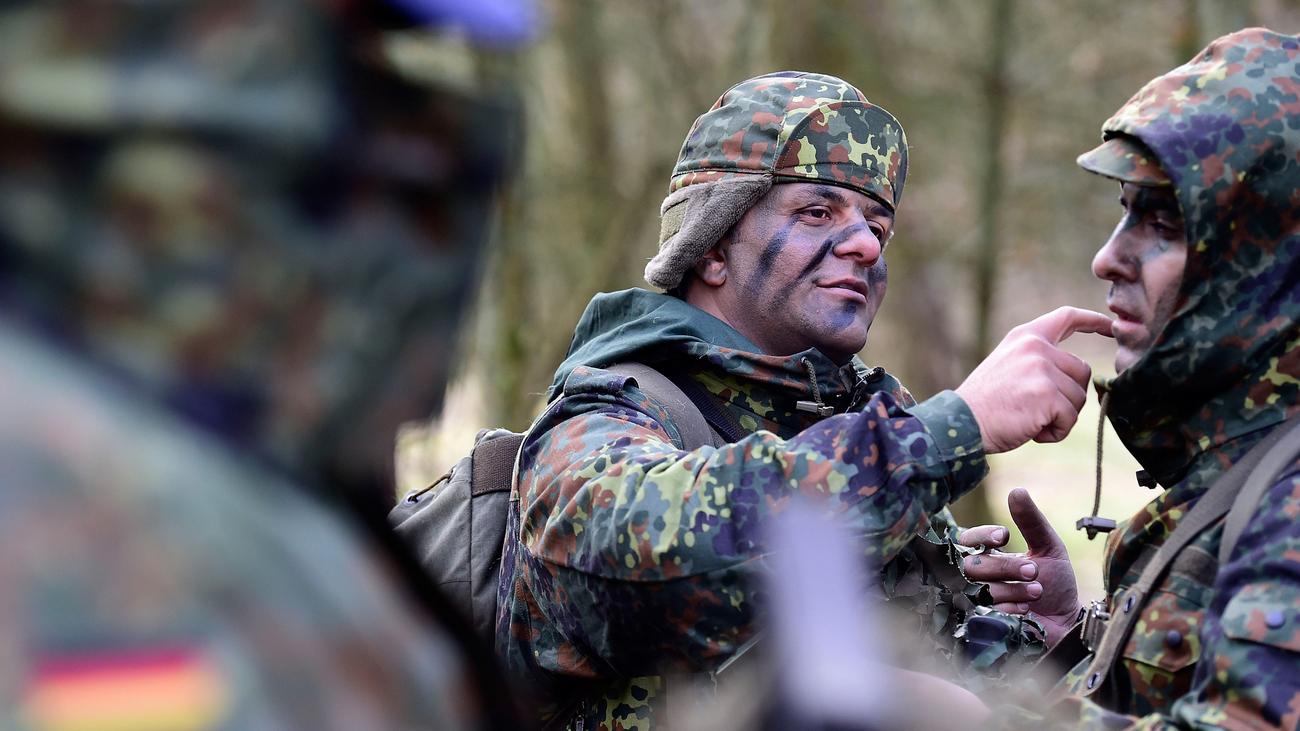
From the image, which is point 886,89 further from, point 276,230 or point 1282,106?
point 276,230

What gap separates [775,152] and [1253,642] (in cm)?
200

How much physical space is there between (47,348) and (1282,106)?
2.42 meters

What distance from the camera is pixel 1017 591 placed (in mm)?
3473

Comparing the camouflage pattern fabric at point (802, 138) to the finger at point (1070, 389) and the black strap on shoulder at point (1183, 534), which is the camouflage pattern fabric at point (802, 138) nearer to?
the finger at point (1070, 389)

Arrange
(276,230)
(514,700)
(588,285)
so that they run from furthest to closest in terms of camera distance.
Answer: (588,285) → (514,700) → (276,230)

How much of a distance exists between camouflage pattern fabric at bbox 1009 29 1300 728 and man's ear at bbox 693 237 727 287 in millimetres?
1284

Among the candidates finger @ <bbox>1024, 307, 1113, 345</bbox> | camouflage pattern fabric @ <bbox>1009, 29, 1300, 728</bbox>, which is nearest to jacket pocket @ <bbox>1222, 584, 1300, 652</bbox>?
camouflage pattern fabric @ <bbox>1009, 29, 1300, 728</bbox>

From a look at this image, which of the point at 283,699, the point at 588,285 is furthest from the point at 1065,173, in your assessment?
the point at 283,699

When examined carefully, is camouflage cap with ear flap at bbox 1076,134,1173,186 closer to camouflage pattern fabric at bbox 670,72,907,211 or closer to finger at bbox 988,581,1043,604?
camouflage pattern fabric at bbox 670,72,907,211

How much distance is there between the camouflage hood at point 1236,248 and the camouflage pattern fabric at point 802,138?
1.12 metres

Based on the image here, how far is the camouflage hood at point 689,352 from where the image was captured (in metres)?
3.45

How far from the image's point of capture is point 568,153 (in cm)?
1045

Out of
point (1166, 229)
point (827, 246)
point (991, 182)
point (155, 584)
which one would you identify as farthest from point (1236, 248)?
point (991, 182)

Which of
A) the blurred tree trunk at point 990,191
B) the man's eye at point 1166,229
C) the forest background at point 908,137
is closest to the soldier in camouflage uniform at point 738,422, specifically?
the man's eye at point 1166,229
